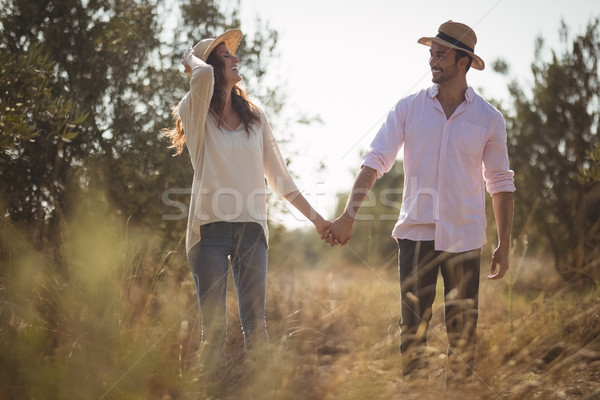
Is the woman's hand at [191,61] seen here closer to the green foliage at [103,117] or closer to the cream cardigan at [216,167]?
the cream cardigan at [216,167]

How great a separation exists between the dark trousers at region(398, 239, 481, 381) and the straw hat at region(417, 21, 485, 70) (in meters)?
1.23

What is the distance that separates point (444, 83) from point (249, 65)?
4110 mm

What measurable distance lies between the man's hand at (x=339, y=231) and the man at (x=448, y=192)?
2.18 ft

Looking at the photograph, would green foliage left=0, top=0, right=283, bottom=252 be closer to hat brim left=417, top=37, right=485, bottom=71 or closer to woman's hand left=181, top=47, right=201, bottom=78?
woman's hand left=181, top=47, right=201, bottom=78

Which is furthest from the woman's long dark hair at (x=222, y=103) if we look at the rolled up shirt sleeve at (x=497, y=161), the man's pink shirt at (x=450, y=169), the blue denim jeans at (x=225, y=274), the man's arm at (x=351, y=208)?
the rolled up shirt sleeve at (x=497, y=161)

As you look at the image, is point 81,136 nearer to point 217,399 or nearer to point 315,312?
point 315,312

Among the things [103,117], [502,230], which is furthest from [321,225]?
[103,117]

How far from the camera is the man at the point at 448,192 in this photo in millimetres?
3391

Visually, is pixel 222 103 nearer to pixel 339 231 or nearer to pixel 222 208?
pixel 222 208

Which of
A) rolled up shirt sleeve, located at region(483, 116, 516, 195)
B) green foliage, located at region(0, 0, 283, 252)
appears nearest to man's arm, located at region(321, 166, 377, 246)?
rolled up shirt sleeve, located at region(483, 116, 516, 195)

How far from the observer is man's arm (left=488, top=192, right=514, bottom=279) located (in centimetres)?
358

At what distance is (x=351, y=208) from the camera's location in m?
4.05

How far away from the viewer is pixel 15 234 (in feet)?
15.3

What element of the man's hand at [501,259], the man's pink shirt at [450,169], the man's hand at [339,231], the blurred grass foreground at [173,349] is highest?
the man's pink shirt at [450,169]
